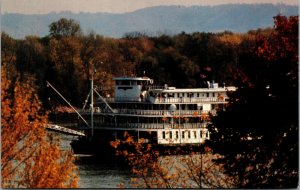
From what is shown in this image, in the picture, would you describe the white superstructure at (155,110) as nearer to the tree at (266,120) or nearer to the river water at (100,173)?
the river water at (100,173)

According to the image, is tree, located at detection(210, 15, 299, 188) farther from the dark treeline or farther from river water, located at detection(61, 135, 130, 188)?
the dark treeline

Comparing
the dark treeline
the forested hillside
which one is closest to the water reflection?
the forested hillside

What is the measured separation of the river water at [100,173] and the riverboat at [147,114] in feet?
4.33

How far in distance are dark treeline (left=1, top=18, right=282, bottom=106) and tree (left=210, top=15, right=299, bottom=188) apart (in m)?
19.9

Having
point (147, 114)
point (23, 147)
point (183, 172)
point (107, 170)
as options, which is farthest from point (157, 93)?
point (23, 147)

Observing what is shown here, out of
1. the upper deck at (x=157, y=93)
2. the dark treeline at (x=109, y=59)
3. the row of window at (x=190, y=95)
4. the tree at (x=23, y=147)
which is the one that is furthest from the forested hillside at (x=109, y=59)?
the tree at (x=23, y=147)

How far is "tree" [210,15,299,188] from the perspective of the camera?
1054 cm

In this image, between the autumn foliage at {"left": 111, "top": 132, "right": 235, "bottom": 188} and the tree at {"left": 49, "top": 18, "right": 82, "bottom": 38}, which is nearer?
the autumn foliage at {"left": 111, "top": 132, "right": 235, "bottom": 188}

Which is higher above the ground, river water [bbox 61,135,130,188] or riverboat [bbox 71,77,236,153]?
riverboat [bbox 71,77,236,153]

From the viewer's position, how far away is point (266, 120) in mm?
11062

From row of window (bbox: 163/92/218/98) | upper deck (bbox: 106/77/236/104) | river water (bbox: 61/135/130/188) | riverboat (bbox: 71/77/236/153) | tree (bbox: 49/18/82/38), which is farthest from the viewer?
tree (bbox: 49/18/82/38)

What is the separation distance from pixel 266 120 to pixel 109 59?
26.8 m

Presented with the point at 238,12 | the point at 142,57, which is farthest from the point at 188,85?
the point at 238,12

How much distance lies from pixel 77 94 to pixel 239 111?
2287 cm
